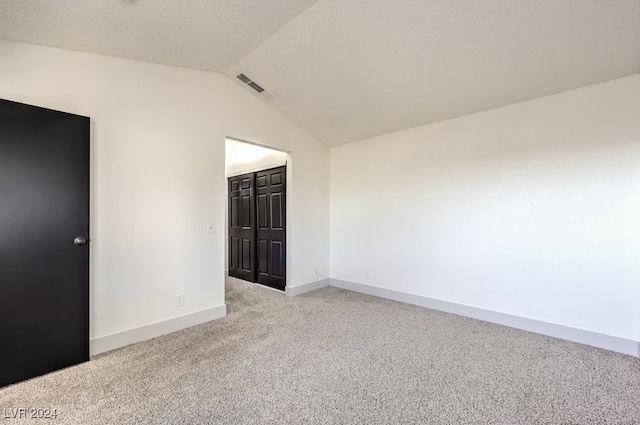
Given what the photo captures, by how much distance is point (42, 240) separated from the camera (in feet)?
7.15

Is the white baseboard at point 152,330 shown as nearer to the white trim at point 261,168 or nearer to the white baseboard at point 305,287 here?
the white baseboard at point 305,287

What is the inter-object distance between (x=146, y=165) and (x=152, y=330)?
5.55ft

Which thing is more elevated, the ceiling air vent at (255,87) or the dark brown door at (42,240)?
the ceiling air vent at (255,87)

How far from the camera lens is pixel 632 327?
2537mm

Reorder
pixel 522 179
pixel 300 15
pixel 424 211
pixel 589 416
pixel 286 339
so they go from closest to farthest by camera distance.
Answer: pixel 589 416
pixel 300 15
pixel 286 339
pixel 522 179
pixel 424 211

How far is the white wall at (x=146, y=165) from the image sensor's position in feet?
8.08

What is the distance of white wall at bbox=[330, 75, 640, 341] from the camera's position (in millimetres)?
2629

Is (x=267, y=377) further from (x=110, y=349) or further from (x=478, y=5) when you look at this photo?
(x=478, y=5)

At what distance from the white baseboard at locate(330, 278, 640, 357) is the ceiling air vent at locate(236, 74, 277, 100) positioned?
322 cm

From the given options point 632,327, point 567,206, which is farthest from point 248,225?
point 632,327

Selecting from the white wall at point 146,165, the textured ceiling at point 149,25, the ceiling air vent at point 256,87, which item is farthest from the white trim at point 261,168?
the textured ceiling at point 149,25

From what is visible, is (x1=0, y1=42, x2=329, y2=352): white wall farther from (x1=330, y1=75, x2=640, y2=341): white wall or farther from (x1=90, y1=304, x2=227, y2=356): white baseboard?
(x1=330, y1=75, x2=640, y2=341): white wall

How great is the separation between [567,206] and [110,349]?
15.4 feet

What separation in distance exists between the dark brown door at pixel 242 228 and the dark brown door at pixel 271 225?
161 millimetres
